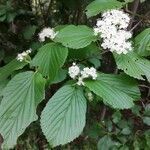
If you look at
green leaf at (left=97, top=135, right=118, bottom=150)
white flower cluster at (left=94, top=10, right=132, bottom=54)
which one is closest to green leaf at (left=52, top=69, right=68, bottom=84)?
white flower cluster at (left=94, top=10, right=132, bottom=54)

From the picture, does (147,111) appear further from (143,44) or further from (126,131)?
(143,44)

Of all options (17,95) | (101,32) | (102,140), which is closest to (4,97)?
(17,95)

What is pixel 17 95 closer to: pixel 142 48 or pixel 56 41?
pixel 56 41

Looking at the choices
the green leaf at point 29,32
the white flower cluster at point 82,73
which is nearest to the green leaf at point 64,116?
the white flower cluster at point 82,73

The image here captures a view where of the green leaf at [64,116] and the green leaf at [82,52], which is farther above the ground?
the green leaf at [82,52]

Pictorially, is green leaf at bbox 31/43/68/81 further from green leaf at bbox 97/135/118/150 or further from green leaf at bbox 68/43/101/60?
green leaf at bbox 97/135/118/150

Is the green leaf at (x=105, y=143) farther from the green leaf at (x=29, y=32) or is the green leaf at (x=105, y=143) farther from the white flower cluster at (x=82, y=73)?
the white flower cluster at (x=82, y=73)
